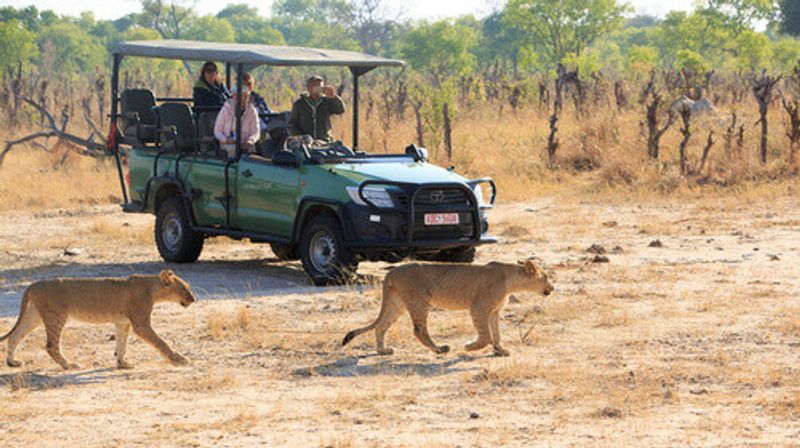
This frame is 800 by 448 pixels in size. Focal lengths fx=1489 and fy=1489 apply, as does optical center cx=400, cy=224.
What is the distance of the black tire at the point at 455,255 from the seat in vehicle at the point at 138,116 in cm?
341

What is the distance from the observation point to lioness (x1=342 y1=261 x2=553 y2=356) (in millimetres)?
9602

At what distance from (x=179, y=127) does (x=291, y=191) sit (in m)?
2.08

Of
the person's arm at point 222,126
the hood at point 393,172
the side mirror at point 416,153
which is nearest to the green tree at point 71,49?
the person's arm at point 222,126

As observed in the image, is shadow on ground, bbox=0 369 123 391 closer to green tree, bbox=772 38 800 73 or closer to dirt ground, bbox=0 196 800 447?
dirt ground, bbox=0 196 800 447

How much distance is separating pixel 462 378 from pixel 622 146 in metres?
15.0

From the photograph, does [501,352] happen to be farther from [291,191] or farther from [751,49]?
[751,49]

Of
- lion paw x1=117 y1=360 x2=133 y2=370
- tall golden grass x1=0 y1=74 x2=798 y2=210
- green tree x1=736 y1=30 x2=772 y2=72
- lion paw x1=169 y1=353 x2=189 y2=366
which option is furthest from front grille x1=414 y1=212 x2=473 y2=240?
green tree x1=736 y1=30 x2=772 y2=72

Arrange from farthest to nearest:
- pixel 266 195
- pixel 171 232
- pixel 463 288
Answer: pixel 171 232 < pixel 266 195 < pixel 463 288

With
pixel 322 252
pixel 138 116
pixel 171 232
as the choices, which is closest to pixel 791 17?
pixel 138 116

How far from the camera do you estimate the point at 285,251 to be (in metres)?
14.9

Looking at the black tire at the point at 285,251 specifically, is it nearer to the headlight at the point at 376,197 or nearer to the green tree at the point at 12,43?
the headlight at the point at 376,197

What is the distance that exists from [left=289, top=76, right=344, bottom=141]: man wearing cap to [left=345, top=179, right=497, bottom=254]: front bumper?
170 centimetres

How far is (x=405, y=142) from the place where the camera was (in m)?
24.4

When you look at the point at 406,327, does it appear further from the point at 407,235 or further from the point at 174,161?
the point at 174,161
